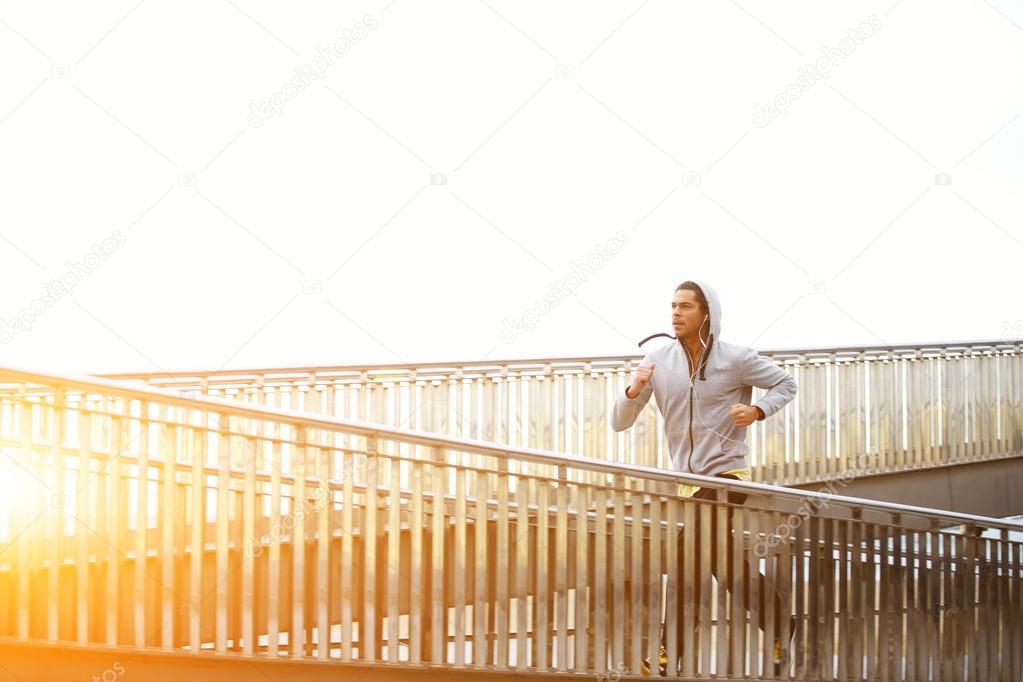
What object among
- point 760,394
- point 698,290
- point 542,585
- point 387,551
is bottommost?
point 542,585

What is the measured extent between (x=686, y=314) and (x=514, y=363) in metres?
2.38

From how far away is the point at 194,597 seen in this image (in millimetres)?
3350

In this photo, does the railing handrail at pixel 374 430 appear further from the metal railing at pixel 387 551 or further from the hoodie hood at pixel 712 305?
the hoodie hood at pixel 712 305

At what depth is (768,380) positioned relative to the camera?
14.5 ft

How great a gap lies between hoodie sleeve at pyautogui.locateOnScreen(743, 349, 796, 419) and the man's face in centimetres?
25

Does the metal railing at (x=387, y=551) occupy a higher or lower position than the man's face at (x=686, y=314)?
lower

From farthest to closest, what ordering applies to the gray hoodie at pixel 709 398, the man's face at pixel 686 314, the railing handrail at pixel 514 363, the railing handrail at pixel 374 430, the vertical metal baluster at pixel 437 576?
the railing handrail at pixel 514 363
the man's face at pixel 686 314
the gray hoodie at pixel 709 398
the vertical metal baluster at pixel 437 576
the railing handrail at pixel 374 430

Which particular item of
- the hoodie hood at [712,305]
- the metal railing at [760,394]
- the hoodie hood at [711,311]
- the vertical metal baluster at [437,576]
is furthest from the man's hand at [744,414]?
the metal railing at [760,394]

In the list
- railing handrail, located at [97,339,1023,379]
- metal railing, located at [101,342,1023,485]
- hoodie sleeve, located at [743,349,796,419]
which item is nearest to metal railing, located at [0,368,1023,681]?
hoodie sleeve, located at [743,349,796,419]

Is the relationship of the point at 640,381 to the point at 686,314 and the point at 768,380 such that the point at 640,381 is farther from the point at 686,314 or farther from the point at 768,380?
the point at 768,380

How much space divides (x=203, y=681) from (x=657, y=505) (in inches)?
68.1

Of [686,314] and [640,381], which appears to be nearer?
[640,381]

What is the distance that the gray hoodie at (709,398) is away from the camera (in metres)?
4.31

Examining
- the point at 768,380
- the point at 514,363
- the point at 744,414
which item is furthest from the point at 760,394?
the point at 744,414
